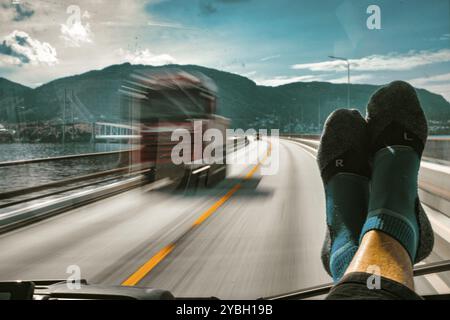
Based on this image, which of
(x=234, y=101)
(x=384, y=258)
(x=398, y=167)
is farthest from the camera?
(x=234, y=101)

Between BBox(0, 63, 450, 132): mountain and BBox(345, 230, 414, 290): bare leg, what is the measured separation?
2.03 m

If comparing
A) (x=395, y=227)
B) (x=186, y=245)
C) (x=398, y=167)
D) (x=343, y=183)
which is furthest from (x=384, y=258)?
(x=186, y=245)

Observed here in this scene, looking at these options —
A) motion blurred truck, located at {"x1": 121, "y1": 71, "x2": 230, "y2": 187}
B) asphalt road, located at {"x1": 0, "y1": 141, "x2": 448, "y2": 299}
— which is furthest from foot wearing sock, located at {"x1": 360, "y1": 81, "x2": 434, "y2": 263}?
motion blurred truck, located at {"x1": 121, "y1": 71, "x2": 230, "y2": 187}

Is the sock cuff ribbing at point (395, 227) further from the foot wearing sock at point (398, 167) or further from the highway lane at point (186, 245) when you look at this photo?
the highway lane at point (186, 245)

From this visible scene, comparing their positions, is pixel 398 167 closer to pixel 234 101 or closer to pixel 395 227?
pixel 395 227

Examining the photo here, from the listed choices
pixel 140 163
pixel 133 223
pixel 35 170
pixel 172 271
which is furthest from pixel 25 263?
pixel 140 163

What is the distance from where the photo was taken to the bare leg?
1.88 metres

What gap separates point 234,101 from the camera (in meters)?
124

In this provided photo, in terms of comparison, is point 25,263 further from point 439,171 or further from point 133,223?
point 439,171

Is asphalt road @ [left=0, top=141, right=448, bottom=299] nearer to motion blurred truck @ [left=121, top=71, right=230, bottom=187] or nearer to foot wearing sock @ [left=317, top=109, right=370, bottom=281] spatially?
foot wearing sock @ [left=317, top=109, right=370, bottom=281]

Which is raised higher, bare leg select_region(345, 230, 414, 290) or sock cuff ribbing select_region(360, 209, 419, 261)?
sock cuff ribbing select_region(360, 209, 419, 261)

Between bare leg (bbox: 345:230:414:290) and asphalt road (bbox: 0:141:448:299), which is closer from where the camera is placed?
bare leg (bbox: 345:230:414:290)

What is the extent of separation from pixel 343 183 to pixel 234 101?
122 m

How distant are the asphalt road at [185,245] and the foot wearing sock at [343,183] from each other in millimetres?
840
